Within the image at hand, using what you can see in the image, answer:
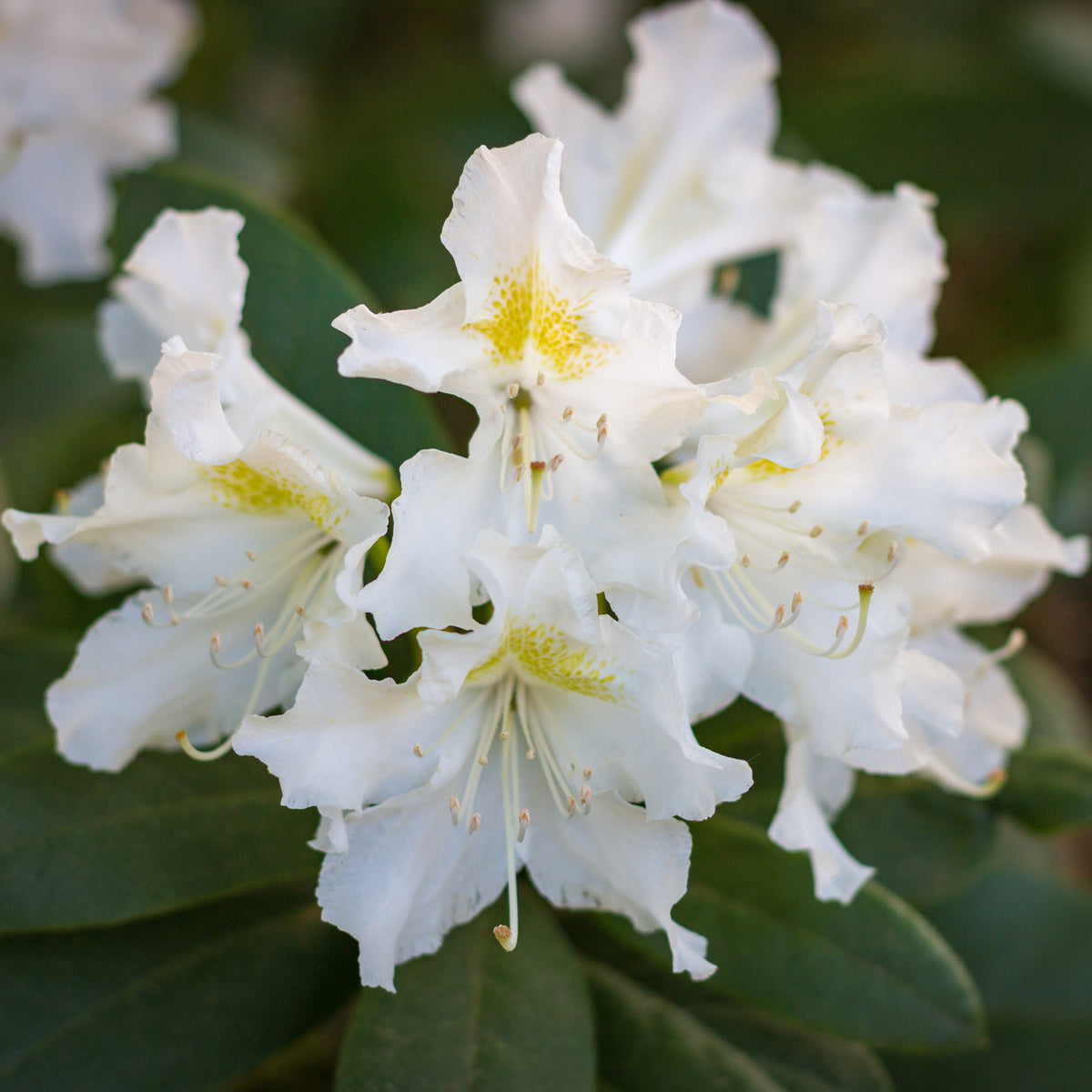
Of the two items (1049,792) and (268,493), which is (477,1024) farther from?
(1049,792)

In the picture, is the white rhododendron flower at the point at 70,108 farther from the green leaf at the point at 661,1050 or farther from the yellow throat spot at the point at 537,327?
the green leaf at the point at 661,1050

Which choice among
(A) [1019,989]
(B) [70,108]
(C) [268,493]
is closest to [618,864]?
(C) [268,493]

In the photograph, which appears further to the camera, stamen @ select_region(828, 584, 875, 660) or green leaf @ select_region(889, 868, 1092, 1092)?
green leaf @ select_region(889, 868, 1092, 1092)

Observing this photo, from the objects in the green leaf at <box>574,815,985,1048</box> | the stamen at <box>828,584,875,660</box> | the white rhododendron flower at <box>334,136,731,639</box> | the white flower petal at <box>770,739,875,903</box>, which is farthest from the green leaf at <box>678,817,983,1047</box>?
the white rhododendron flower at <box>334,136,731,639</box>

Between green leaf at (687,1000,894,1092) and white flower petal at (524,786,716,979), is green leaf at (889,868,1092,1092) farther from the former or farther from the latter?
white flower petal at (524,786,716,979)

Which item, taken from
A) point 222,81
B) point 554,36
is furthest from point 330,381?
point 554,36
